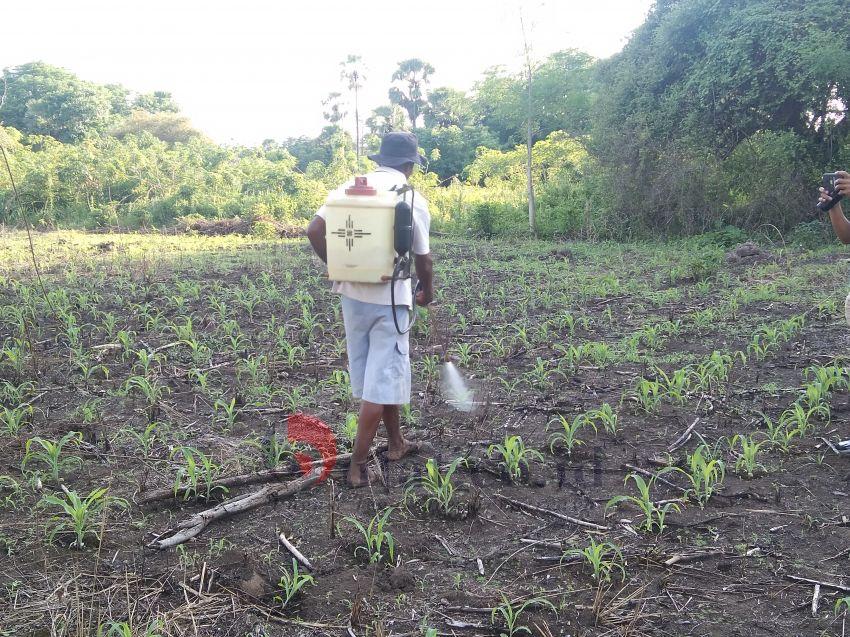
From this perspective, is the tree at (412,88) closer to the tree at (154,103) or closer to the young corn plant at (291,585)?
the tree at (154,103)

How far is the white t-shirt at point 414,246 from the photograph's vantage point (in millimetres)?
3285

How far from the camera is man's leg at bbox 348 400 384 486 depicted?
344 centimetres

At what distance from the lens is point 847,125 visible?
1234 cm

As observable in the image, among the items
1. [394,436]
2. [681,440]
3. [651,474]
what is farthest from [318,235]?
[681,440]

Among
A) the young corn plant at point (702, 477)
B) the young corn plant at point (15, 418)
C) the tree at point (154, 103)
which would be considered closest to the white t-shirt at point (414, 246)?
the young corn plant at point (702, 477)

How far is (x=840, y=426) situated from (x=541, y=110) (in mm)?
14306

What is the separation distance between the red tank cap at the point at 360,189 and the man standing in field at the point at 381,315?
5.7 inches

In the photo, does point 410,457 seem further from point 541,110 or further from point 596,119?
point 541,110

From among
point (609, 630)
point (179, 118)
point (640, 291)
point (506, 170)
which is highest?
point (179, 118)

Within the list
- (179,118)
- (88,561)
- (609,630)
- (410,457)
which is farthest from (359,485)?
(179,118)

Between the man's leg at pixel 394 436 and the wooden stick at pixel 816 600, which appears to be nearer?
the wooden stick at pixel 816 600

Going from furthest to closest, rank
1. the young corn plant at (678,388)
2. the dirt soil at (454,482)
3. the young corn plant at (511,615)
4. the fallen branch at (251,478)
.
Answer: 1. the young corn plant at (678,388)
2. the fallen branch at (251,478)
3. the dirt soil at (454,482)
4. the young corn plant at (511,615)

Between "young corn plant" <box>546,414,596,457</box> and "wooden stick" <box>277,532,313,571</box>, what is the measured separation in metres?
1.63

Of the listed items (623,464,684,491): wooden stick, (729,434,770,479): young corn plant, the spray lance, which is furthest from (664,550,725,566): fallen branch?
the spray lance
